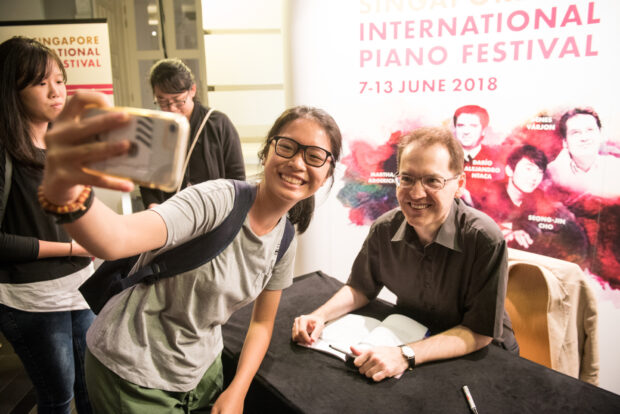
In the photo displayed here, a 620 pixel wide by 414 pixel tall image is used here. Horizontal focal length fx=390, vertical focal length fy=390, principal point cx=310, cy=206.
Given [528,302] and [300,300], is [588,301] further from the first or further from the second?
[300,300]

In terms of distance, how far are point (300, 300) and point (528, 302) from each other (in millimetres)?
1025

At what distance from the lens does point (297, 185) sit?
1120mm

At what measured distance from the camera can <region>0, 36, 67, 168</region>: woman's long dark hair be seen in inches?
50.7

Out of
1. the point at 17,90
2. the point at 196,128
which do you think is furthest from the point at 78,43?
the point at 17,90

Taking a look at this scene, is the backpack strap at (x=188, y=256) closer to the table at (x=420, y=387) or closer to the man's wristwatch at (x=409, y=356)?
the table at (x=420, y=387)

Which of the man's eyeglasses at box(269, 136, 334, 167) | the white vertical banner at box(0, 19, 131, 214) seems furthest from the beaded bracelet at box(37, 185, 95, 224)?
the white vertical banner at box(0, 19, 131, 214)

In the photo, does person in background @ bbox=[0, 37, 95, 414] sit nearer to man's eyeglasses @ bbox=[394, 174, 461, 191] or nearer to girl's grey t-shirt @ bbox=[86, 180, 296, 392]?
girl's grey t-shirt @ bbox=[86, 180, 296, 392]

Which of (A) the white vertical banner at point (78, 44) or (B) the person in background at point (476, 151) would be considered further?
(A) the white vertical banner at point (78, 44)

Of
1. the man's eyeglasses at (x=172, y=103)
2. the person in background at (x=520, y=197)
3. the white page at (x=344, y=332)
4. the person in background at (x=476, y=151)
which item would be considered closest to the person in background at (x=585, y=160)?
the person in background at (x=520, y=197)

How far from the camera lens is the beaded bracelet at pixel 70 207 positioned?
0.58 metres

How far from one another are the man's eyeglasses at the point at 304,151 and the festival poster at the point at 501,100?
1.58 m

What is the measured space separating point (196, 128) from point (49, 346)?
4.76 feet

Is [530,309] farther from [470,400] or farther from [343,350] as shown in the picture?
[343,350]

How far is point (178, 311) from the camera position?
3.28ft
